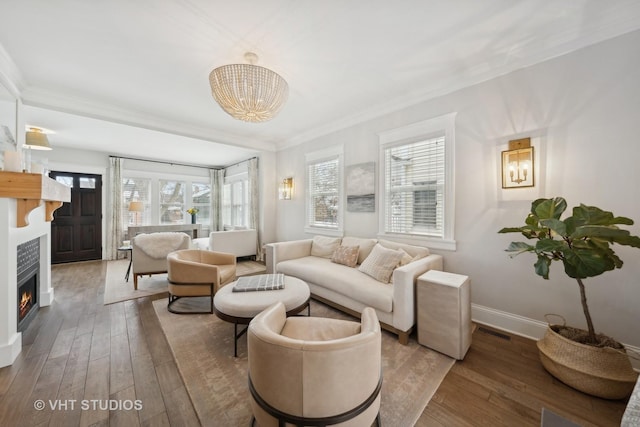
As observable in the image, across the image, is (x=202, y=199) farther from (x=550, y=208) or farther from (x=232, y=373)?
(x=550, y=208)

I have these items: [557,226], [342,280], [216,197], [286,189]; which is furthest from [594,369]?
[216,197]

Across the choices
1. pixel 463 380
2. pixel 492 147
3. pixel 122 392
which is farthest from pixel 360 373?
pixel 492 147

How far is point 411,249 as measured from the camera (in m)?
2.87

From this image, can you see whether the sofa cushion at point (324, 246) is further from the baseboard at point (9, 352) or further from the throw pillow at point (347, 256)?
the baseboard at point (9, 352)

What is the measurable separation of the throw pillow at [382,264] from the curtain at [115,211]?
20.7 feet

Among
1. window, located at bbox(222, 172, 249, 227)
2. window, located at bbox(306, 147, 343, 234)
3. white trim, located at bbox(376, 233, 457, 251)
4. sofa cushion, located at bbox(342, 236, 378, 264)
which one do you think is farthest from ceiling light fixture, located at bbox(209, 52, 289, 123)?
window, located at bbox(222, 172, 249, 227)

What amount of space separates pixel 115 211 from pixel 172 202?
135 cm

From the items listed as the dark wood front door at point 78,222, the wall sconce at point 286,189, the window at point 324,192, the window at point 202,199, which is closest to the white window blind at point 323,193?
the window at point 324,192

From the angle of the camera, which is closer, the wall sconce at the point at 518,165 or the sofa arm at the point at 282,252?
the wall sconce at the point at 518,165

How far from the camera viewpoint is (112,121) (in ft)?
11.5

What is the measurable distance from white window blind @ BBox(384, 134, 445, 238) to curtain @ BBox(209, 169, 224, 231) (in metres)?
5.91

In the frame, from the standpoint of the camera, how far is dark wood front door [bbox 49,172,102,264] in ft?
17.3

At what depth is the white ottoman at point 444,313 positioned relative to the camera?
1945mm

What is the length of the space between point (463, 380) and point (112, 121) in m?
5.27
